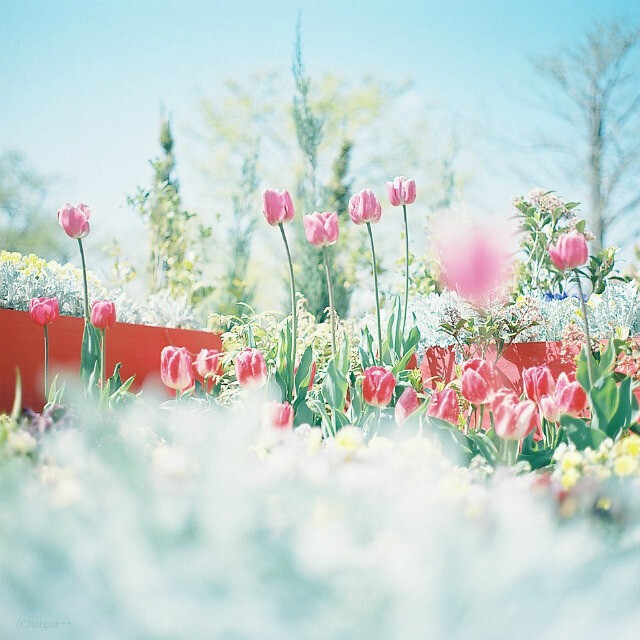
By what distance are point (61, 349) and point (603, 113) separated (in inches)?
385

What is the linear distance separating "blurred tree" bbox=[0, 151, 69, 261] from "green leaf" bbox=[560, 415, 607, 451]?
13.1 m

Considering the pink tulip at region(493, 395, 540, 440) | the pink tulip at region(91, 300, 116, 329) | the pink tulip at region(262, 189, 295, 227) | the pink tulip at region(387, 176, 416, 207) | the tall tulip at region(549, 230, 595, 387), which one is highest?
the pink tulip at region(387, 176, 416, 207)

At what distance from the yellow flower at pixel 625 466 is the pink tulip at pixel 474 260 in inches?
78.3

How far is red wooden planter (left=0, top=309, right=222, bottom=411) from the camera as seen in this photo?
2.70 metres

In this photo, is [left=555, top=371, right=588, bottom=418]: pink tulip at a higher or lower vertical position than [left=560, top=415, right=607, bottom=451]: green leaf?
higher

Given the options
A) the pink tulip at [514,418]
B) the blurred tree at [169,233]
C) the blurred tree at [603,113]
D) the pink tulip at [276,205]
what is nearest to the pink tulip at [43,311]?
the pink tulip at [276,205]

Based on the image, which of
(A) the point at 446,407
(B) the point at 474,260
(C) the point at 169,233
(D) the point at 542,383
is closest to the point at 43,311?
(A) the point at 446,407

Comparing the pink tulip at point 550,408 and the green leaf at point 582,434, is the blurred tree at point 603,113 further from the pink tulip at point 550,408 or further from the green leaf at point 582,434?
the green leaf at point 582,434

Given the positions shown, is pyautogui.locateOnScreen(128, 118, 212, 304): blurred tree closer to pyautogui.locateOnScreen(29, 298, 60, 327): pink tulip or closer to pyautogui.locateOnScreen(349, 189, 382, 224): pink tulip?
pyautogui.locateOnScreen(29, 298, 60, 327): pink tulip

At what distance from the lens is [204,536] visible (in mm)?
648

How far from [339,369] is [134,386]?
1.72 m

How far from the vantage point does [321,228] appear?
1885 mm

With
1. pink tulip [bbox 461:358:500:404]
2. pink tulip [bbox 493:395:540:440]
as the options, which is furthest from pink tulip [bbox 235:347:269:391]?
pink tulip [bbox 493:395:540:440]

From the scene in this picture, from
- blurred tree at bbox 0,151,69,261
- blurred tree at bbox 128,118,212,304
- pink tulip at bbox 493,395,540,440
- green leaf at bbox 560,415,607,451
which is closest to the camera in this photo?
pink tulip at bbox 493,395,540,440
